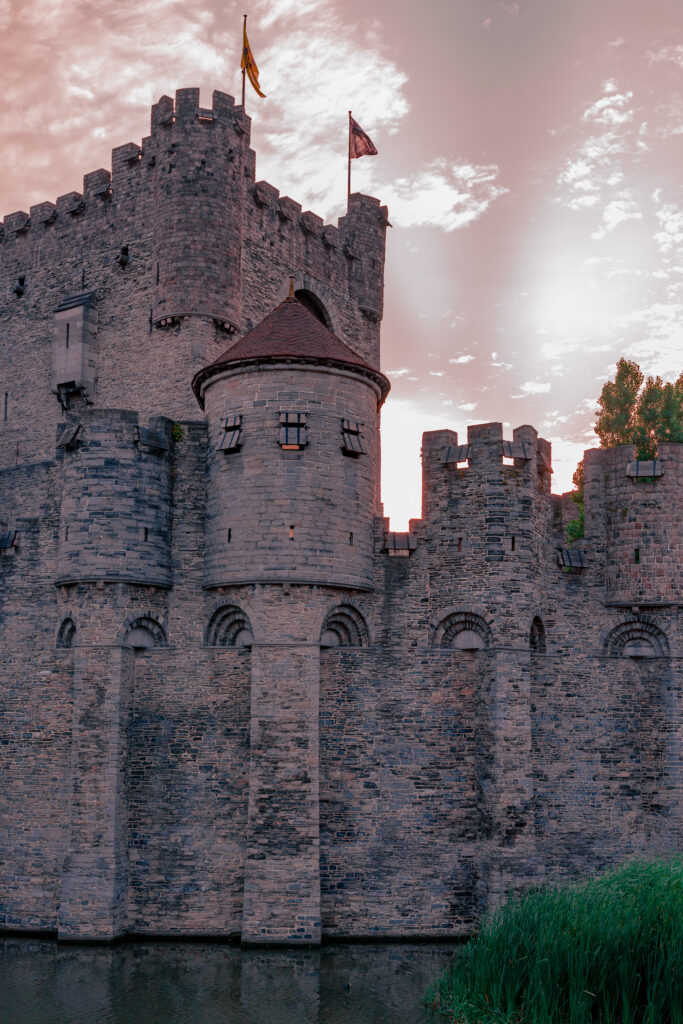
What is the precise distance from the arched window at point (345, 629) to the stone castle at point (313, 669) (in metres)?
0.07

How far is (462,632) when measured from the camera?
2319cm

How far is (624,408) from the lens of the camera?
38.8m

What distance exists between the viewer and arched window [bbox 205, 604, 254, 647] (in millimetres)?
22891

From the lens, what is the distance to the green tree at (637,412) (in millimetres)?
37844

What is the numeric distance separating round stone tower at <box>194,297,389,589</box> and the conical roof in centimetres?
4

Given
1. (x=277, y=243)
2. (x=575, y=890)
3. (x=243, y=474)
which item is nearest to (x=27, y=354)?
(x=277, y=243)

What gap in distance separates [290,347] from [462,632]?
7.76 meters

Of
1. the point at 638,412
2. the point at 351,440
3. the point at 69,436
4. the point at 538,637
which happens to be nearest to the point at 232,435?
the point at 351,440

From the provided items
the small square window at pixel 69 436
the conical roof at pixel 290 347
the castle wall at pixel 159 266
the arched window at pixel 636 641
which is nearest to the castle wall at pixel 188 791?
the small square window at pixel 69 436

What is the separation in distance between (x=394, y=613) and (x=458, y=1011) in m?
9.22

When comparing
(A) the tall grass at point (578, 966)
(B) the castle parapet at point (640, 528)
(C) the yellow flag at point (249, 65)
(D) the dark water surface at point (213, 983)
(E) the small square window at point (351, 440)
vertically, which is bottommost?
(D) the dark water surface at point (213, 983)

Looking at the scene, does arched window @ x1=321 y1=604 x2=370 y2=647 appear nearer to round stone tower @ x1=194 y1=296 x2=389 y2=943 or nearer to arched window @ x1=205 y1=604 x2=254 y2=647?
round stone tower @ x1=194 y1=296 x2=389 y2=943

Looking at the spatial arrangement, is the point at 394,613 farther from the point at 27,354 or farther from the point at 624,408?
the point at 624,408

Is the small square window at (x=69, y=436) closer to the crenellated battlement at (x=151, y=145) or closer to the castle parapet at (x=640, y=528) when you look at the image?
the crenellated battlement at (x=151, y=145)
